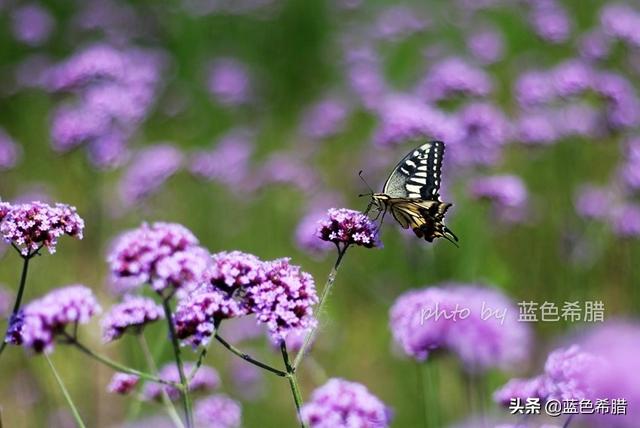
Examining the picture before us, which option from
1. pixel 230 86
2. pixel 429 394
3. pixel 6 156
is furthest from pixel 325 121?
pixel 429 394

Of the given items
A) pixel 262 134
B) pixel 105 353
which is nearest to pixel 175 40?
A: pixel 262 134

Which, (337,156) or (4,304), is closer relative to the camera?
(4,304)

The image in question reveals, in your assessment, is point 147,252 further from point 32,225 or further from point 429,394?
point 429,394

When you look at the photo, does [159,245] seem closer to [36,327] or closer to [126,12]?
[36,327]

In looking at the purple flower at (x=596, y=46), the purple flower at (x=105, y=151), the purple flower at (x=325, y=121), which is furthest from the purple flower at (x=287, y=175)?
the purple flower at (x=596, y=46)

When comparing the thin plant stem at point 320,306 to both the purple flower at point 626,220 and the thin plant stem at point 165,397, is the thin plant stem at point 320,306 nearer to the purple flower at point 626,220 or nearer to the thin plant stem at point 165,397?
the thin plant stem at point 165,397
